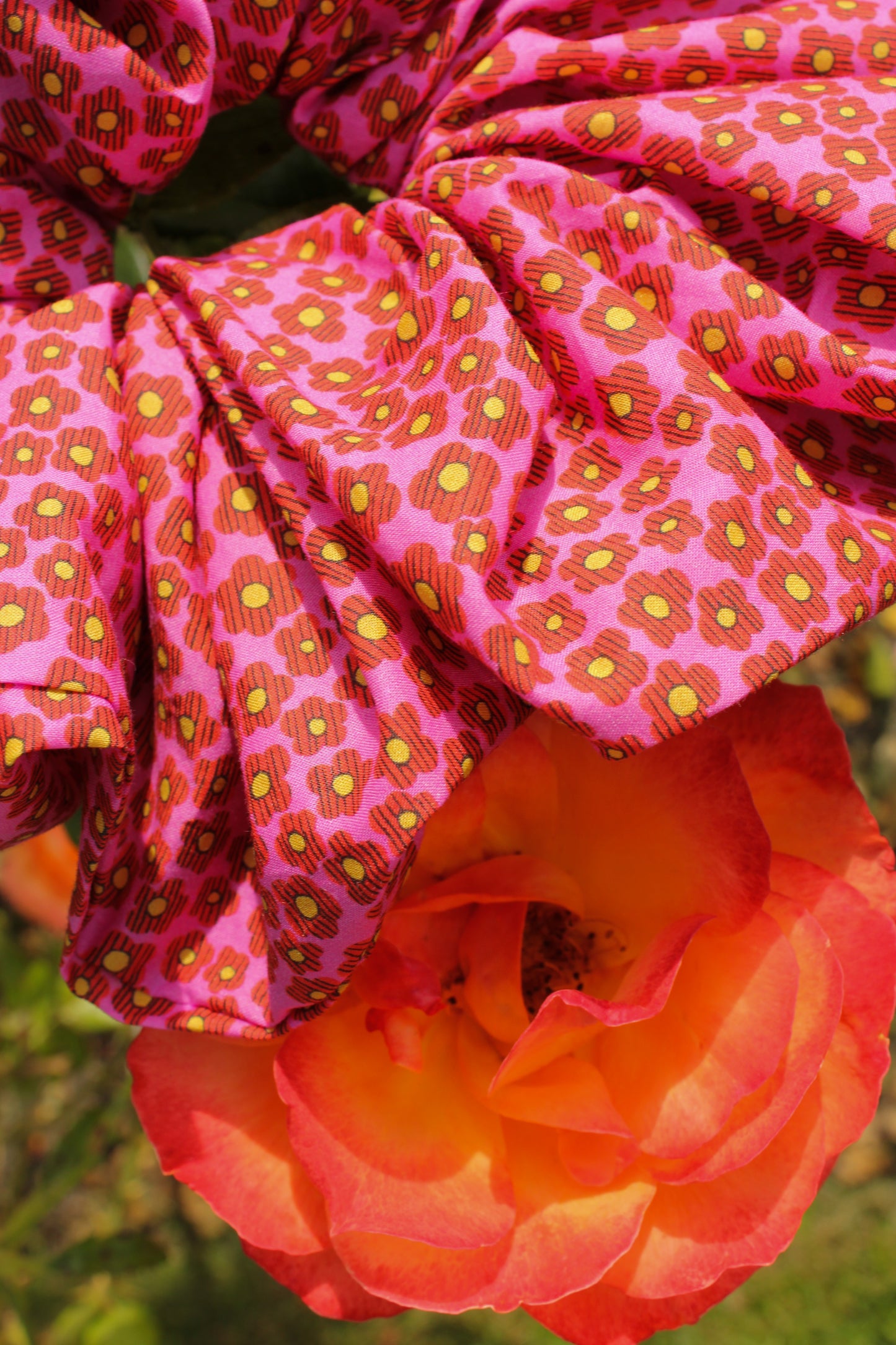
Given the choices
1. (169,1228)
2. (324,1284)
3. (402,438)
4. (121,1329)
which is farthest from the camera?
(169,1228)

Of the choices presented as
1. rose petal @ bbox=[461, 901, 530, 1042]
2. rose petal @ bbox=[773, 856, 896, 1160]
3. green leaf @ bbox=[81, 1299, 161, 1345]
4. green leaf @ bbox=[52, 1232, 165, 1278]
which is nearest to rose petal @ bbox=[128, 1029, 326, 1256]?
rose petal @ bbox=[461, 901, 530, 1042]

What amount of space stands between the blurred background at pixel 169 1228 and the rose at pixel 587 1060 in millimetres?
404

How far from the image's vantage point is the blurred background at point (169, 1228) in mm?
874

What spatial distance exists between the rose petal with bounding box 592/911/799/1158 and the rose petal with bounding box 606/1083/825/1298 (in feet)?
0.16

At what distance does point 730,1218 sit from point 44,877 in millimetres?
599

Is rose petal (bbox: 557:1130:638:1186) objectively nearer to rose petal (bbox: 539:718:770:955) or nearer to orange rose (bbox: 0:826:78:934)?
rose petal (bbox: 539:718:770:955)

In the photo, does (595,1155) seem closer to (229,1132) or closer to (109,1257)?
(229,1132)

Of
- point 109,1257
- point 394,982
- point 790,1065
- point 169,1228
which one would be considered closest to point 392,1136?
point 394,982

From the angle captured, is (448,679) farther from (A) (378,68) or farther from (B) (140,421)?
(A) (378,68)

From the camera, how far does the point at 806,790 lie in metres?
0.54

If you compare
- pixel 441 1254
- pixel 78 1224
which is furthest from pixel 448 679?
pixel 78 1224

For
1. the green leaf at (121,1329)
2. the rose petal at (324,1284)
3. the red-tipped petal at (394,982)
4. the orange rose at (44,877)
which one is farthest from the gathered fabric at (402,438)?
the green leaf at (121,1329)

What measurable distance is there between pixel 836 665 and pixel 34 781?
112 centimetres

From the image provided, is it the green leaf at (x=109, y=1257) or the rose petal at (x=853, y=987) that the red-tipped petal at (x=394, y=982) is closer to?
the rose petal at (x=853, y=987)
